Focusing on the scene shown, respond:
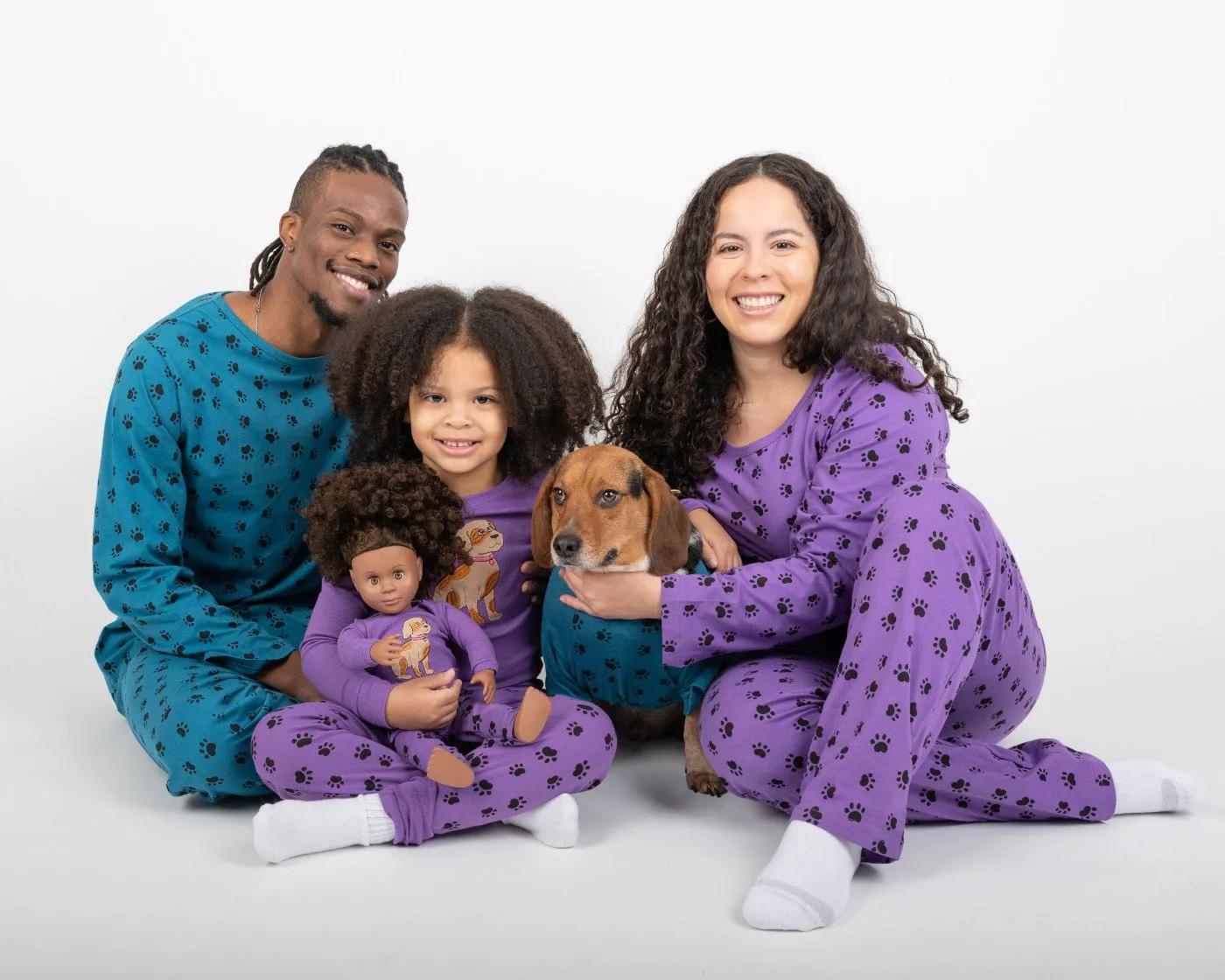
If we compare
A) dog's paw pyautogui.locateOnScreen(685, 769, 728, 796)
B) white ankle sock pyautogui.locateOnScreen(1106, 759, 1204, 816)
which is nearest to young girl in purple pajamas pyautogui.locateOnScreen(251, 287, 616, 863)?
dog's paw pyautogui.locateOnScreen(685, 769, 728, 796)

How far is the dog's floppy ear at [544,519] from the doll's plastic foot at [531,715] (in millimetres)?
400

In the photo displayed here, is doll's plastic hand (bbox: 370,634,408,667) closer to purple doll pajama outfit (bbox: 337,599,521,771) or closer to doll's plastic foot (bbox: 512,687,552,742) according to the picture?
purple doll pajama outfit (bbox: 337,599,521,771)

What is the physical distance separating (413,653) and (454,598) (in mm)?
289

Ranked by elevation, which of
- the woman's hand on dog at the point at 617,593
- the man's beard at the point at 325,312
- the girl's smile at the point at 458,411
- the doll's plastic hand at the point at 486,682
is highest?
the man's beard at the point at 325,312

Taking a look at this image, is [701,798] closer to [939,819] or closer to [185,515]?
[939,819]

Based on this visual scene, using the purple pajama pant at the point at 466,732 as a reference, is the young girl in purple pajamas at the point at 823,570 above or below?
above

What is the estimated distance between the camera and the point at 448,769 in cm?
265

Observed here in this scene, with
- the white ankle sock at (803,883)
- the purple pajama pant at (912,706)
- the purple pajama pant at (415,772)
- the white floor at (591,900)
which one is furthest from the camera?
the purple pajama pant at (415,772)

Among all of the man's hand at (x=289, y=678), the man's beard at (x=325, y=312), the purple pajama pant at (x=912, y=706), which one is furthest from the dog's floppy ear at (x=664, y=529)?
the man's beard at (x=325, y=312)

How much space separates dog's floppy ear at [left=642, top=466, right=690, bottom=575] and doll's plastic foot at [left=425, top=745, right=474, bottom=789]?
2.12 feet

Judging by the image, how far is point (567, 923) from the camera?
2.43m

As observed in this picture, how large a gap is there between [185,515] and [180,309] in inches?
22.7

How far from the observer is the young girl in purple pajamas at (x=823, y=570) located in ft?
8.48

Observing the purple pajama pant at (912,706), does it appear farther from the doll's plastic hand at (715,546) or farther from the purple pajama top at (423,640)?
the purple pajama top at (423,640)
